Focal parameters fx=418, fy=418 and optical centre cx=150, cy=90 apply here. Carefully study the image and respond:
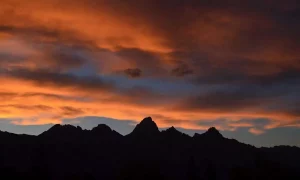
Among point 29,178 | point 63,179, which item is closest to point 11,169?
point 29,178

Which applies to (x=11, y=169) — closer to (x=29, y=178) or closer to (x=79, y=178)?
(x=29, y=178)

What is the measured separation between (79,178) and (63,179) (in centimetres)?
758

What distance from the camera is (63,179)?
196 meters

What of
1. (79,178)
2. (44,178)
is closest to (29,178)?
(44,178)

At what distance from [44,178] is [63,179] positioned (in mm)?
9033

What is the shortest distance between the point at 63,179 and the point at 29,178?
54.4 ft

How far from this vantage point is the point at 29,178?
186625mm

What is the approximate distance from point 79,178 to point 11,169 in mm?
30883

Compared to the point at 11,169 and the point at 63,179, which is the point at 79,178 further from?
the point at 11,169

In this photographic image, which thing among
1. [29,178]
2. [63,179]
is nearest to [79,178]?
[63,179]

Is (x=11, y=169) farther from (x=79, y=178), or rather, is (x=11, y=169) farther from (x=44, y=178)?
(x=79, y=178)

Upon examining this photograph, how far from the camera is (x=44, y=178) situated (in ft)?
630

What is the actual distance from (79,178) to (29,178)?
2288 cm

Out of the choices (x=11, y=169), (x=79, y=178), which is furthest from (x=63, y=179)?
(x=11, y=169)
